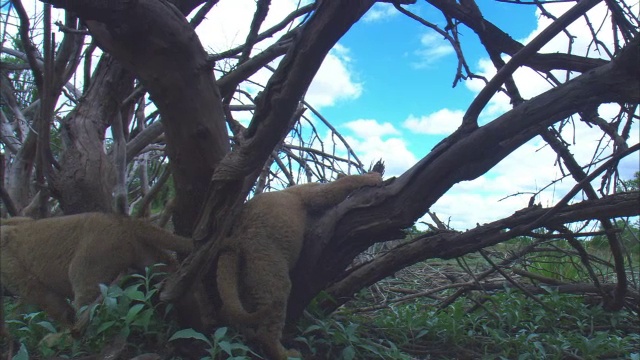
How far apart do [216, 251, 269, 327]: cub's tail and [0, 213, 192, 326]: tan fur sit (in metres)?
0.26

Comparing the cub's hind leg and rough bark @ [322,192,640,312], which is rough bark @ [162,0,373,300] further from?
rough bark @ [322,192,640,312]

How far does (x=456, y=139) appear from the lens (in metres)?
3.10

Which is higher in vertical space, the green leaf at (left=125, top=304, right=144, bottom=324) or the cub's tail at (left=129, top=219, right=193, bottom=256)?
the cub's tail at (left=129, top=219, right=193, bottom=256)

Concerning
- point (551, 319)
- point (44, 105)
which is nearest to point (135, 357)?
point (44, 105)

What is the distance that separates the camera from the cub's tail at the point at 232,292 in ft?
9.70

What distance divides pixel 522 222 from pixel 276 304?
62.8 inches

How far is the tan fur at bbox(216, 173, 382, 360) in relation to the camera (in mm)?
2971

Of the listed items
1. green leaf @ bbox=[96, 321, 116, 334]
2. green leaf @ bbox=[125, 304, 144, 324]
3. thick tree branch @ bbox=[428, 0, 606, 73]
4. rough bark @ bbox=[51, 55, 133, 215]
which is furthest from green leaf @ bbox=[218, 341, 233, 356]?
thick tree branch @ bbox=[428, 0, 606, 73]

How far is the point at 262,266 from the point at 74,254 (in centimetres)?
127

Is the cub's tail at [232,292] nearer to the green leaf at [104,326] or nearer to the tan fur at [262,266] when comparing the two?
the tan fur at [262,266]

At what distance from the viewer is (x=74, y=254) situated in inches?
130

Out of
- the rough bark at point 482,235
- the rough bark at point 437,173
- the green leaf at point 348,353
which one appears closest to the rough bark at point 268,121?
the rough bark at point 437,173

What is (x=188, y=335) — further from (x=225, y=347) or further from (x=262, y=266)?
(x=262, y=266)

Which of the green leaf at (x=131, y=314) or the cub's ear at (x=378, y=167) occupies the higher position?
the cub's ear at (x=378, y=167)
